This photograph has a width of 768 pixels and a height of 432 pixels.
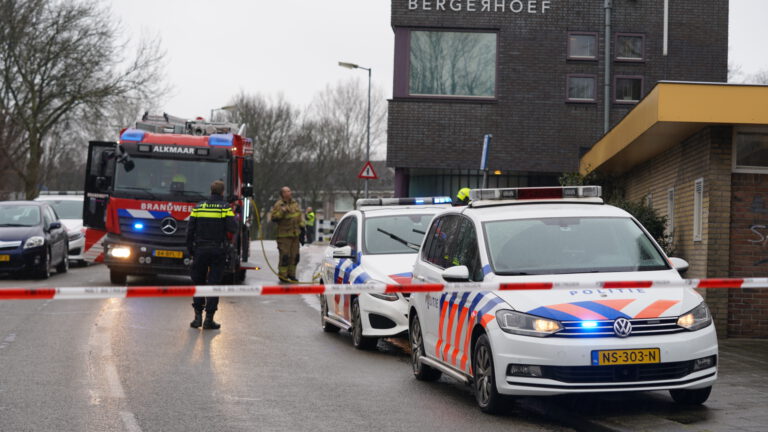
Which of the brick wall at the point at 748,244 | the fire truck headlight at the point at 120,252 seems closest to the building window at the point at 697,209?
the brick wall at the point at 748,244

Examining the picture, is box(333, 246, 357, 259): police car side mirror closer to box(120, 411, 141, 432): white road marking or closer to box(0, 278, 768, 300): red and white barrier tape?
box(0, 278, 768, 300): red and white barrier tape

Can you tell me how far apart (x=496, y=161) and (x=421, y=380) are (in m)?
20.3

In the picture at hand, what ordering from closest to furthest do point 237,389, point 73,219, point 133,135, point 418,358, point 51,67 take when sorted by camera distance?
point 237,389 < point 418,358 < point 133,135 < point 73,219 < point 51,67

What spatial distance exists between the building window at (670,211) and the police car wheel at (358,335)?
5804 mm

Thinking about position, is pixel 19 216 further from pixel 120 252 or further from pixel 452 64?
pixel 452 64

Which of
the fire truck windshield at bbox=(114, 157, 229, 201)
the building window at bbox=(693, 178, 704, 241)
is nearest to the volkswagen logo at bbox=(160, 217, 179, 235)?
the fire truck windshield at bbox=(114, 157, 229, 201)

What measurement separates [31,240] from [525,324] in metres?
16.5

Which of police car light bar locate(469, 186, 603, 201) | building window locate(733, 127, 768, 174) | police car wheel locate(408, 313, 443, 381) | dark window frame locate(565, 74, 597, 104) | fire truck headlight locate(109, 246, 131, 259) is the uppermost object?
dark window frame locate(565, 74, 597, 104)

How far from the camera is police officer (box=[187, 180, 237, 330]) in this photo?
1427cm

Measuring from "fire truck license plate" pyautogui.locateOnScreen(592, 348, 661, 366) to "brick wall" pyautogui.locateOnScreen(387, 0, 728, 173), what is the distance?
72.8ft

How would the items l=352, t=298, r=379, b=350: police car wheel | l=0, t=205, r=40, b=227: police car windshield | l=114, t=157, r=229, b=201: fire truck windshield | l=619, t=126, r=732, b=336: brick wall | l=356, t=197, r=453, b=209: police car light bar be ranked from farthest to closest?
l=0, t=205, r=40, b=227: police car windshield < l=114, t=157, r=229, b=201: fire truck windshield < l=356, t=197, r=453, b=209: police car light bar < l=619, t=126, r=732, b=336: brick wall < l=352, t=298, r=379, b=350: police car wheel

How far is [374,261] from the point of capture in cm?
1291

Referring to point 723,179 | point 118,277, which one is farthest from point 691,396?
point 118,277

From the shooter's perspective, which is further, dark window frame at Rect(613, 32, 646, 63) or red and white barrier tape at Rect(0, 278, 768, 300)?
dark window frame at Rect(613, 32, 646, 63)
